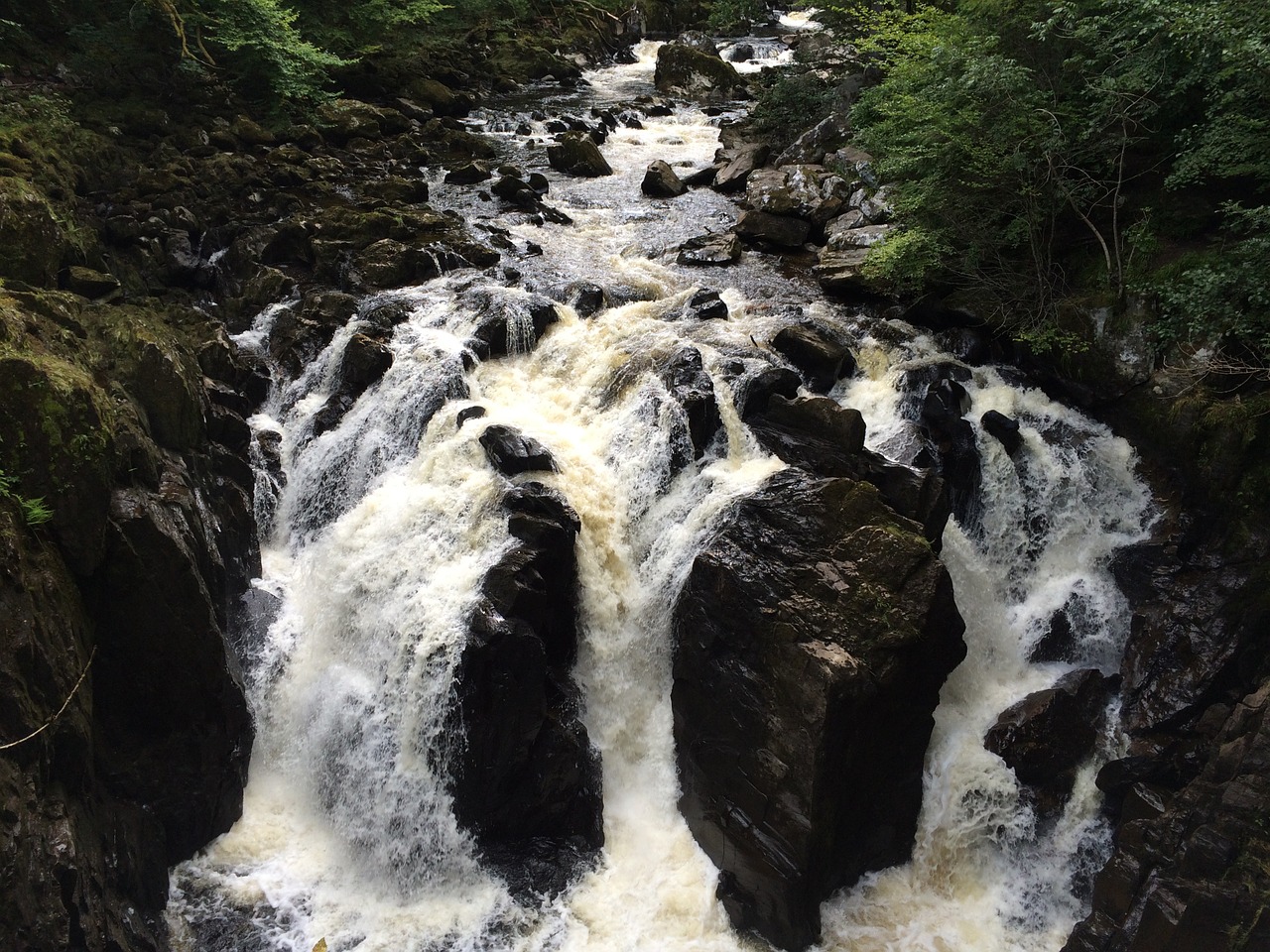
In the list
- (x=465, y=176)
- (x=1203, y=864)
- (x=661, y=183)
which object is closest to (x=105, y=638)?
(x=1203, y=864)

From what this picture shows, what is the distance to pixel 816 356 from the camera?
1380cm

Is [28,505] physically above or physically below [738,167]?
below

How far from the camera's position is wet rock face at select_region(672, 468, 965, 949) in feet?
30.9

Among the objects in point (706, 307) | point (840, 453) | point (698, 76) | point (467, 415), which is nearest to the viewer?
point (840, 453)

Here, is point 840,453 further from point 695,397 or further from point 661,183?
point 661,183

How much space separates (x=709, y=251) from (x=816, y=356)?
5840 millimetres

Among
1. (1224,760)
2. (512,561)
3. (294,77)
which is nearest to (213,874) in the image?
(512,561)

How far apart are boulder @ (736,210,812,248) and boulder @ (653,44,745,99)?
16.3 metres

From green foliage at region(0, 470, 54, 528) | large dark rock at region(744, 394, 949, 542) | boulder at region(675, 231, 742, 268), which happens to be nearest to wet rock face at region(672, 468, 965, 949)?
large dark rock at region(744, 394, 949, 542)

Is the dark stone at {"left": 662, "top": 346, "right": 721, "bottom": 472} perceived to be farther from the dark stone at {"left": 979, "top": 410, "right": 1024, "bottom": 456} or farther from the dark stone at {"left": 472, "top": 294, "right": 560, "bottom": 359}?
the dark stone at {"left": 979, "top": 410, "right": 1024, "bottom": 456}

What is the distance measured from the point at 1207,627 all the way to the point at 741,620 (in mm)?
6200

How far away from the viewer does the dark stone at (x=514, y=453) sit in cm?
1208

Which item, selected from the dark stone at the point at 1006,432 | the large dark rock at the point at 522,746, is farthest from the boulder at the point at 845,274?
the large dark rock at the point at 522,746

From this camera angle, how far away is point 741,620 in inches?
402
